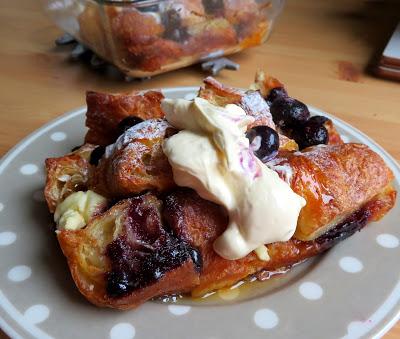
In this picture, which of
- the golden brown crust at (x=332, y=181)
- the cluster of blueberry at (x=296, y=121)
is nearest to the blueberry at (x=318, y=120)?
the cluster of blueberry at (x=296, y=121)

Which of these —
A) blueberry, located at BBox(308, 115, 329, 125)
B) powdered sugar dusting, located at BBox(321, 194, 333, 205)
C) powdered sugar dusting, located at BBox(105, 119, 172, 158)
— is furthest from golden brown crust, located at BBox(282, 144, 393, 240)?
powdered sugar dusting, located at BBox(105, 119, 172, 158)

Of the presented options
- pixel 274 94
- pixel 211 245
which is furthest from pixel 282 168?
pixel 274 94

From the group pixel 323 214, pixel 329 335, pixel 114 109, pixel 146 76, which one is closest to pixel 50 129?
pixel 114 109

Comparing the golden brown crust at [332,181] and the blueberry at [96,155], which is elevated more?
the golden brown crust at [332,181]

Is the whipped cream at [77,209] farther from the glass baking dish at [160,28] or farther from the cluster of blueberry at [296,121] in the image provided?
the glass baking dish at [160,28]

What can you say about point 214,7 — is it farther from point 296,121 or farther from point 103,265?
point 103,265

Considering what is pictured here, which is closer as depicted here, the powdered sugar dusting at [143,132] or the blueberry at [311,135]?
the powdered sugar dusting at [143,132]

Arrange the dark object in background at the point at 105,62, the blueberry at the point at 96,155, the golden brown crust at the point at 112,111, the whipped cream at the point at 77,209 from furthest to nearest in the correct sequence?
the dark object in background at the point at 105,62 < the golden brown crust at the point at 112,111 < the blueberry at the point at 96,155 < the whipped cream at the point at 77,209
